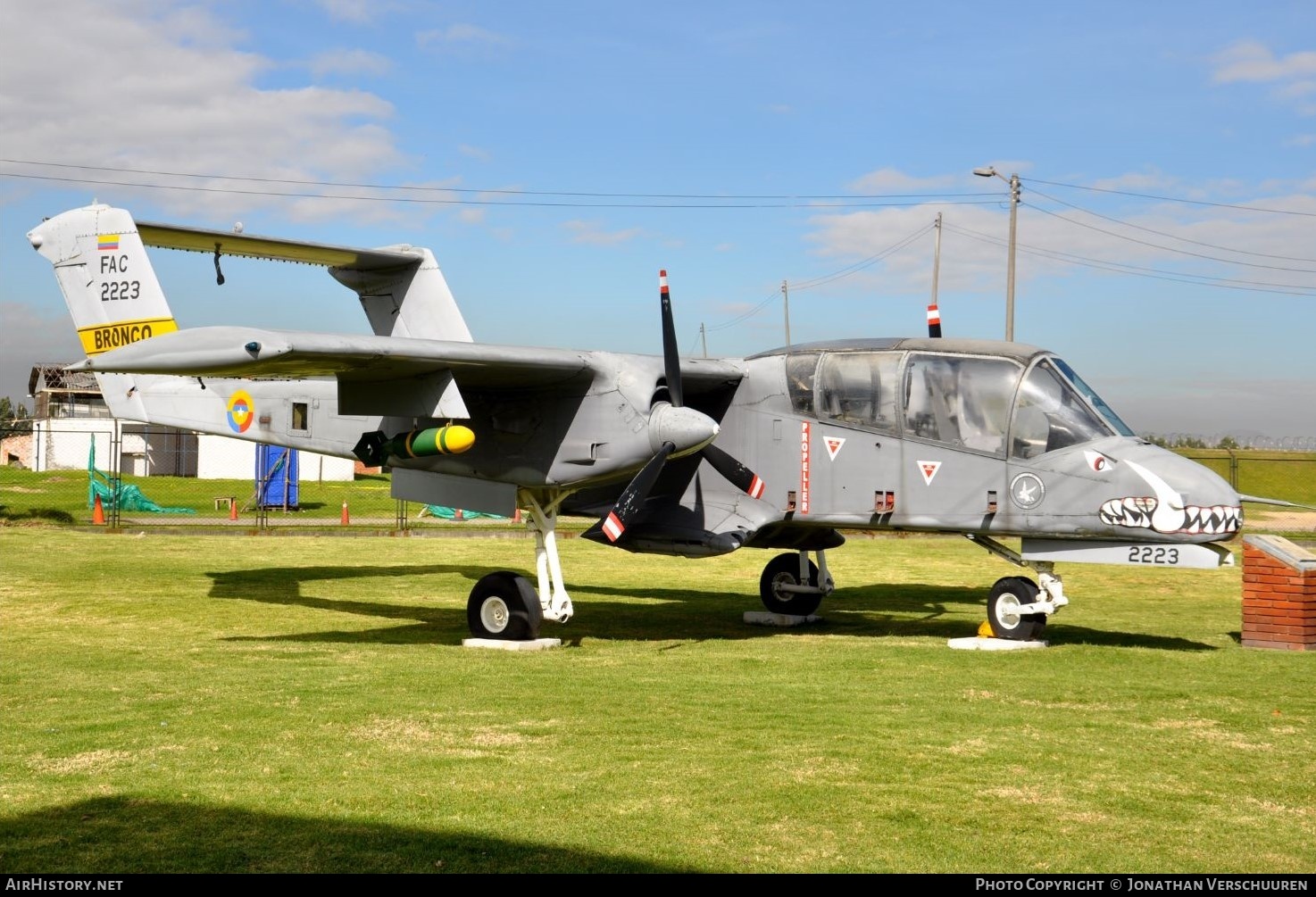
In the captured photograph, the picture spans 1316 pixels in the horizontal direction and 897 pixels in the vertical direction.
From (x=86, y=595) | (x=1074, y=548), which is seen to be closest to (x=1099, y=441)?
(x=1074, y=548)

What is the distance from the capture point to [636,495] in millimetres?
13867

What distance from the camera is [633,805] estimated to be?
24.3 feet

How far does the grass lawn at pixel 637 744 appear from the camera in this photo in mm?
6602

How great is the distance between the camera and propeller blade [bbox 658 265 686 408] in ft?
46.3

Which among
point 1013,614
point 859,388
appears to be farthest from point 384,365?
point 1013,614

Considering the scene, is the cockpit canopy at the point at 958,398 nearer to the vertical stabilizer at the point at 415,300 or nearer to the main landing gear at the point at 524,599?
the main landing gear at the point at 524,599

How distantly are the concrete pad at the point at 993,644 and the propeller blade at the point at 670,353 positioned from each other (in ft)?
14.4

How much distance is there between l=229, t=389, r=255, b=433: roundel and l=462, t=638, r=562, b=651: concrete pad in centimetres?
544

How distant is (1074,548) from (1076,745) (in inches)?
203

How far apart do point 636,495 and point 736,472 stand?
1624 millimetres

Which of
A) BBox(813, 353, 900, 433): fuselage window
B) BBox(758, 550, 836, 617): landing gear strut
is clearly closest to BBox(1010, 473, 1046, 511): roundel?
BBox(813, 353, 900, 433): fuselage window

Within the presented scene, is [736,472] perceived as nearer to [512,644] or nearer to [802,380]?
[802,380]

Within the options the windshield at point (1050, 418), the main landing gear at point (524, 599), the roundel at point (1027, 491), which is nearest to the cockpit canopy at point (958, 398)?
the windshield at point (1050, 418)

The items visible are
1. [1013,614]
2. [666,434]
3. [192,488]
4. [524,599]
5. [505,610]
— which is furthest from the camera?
[192,488]
